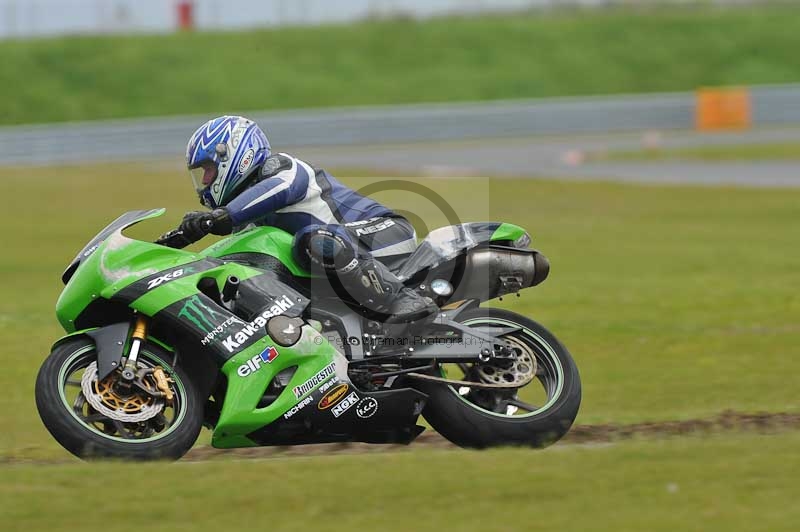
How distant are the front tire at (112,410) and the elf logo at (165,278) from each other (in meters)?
0.32

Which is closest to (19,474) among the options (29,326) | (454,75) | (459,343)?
(459,343)

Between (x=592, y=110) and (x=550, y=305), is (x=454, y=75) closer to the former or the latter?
(x=592, y=110)

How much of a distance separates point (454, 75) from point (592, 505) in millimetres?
39106

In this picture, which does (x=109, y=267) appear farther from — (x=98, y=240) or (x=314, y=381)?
(x=314, y=381)

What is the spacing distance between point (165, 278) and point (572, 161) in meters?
25.3

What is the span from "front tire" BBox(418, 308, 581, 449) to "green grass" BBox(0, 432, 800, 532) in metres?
0.46

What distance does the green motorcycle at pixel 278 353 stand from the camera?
656cm

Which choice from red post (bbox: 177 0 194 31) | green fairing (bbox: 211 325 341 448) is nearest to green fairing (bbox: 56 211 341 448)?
green fairing (bbox: 211 325 341 448)

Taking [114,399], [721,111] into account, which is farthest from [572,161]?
[114,399]

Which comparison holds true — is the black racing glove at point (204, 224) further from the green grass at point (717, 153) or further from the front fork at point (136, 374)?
the green grass at point (717, 153)

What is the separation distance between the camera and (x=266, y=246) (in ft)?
23.6

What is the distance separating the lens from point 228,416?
6.72 m

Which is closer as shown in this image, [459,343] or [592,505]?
[592,505]

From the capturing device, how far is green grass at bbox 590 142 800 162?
31.9m
